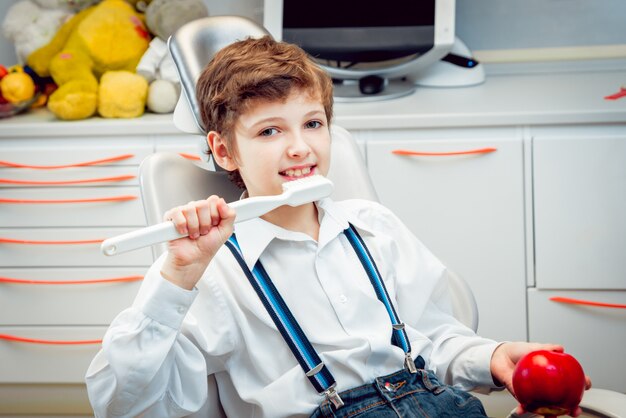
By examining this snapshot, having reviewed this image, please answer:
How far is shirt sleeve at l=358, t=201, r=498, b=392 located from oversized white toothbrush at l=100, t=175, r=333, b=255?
26 cm

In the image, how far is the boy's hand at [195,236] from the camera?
3.18 ft

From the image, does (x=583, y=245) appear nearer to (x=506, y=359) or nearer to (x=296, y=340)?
(x=506, y=359)

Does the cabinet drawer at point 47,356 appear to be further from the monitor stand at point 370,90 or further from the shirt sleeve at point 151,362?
the shirt sleeve at point 151,362

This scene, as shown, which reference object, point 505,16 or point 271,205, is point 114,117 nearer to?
point 505,16

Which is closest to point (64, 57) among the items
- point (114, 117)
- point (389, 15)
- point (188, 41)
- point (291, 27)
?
point (114, 117)

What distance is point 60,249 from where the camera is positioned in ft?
7.47

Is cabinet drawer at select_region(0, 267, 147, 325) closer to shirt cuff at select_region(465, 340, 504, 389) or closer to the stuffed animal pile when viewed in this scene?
the stuffed animal pile

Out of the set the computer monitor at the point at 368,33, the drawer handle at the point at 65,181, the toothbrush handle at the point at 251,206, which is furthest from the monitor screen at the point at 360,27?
the toothbrush handle at the point at 251,206

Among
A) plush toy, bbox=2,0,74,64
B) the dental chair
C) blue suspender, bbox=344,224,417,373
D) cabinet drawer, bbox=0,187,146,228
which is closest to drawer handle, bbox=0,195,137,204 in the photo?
cabinet drawer, bbox=0,187,146,228

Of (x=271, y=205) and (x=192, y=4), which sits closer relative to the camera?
(x=271, y=205)

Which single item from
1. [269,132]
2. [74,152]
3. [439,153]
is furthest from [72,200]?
[269,132]

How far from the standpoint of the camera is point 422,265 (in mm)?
1343

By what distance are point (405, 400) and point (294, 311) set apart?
190 mm

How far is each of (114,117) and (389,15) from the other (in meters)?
0.77
